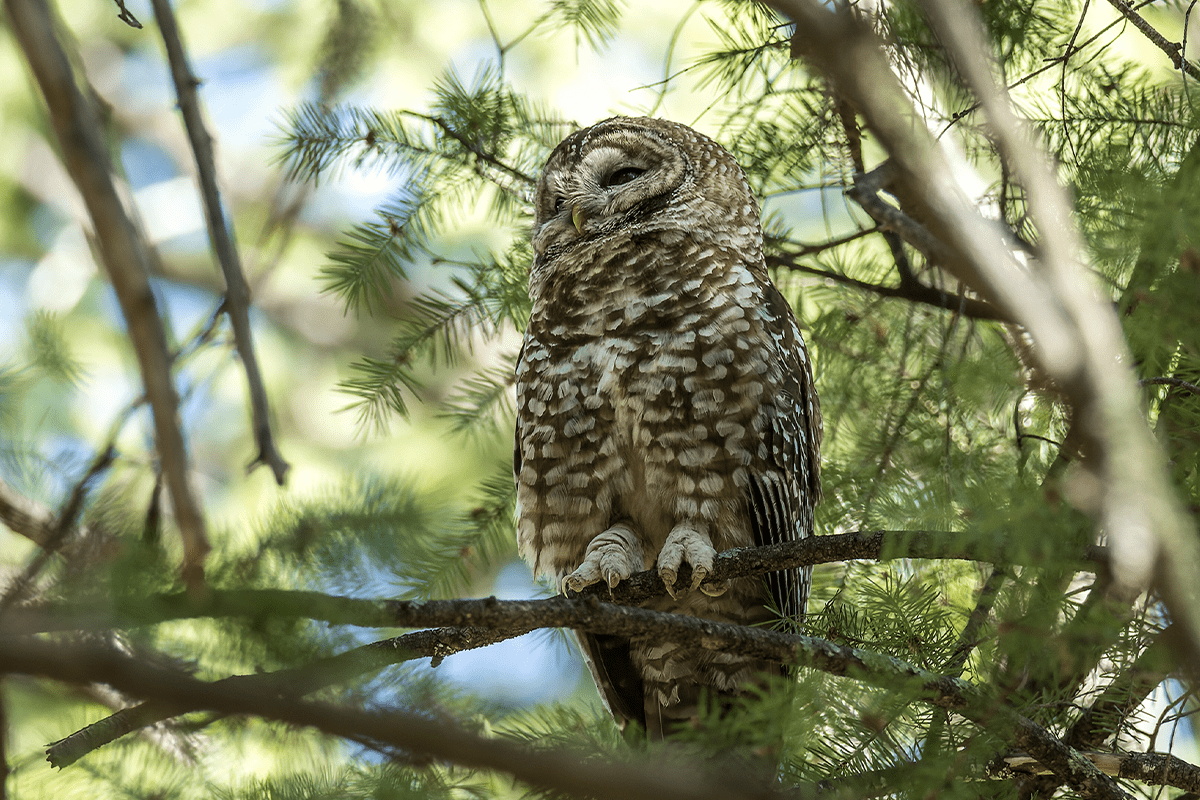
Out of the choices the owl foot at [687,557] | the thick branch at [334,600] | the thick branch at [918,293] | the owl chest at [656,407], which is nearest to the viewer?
the thick branch at [334,600]

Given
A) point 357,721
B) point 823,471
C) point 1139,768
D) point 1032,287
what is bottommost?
point 1139,768

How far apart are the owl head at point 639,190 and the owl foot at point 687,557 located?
945 mm

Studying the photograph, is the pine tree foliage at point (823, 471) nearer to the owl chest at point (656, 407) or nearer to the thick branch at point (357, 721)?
the thick branch at point (357, 721)

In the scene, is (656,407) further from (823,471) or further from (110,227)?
(110,227)

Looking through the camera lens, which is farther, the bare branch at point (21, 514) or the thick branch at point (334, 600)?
the bare branch at point (21, 514)

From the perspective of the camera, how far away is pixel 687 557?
93.7 inches

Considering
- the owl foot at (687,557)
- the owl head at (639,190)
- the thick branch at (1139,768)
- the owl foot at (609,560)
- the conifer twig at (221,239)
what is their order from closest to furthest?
the conifer twig at (221,239), the thick branch at (1139,768), the owl foot at (687,557), the owl foot at (609,560), the owl head at (639,190)

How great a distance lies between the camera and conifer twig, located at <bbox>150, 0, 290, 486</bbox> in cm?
144

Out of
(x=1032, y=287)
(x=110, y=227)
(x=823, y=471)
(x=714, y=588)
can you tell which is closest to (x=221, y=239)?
(x=110, y=227)

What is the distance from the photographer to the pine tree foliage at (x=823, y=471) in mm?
1099

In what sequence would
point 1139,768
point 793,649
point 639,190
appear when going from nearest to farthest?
point 793,649
point 1139,768
point 639,190

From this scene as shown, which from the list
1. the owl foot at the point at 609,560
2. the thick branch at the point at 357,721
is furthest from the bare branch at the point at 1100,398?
the owl foot at the point at 609,560

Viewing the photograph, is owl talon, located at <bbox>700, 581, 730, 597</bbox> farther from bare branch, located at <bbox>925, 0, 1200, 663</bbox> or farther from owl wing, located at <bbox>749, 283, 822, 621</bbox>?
bare branch, located at <bbox>925, 0, 1200, 663</bbox>

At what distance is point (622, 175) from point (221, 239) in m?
2.07
